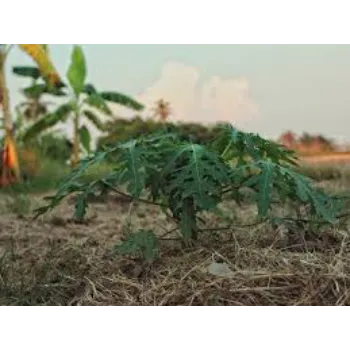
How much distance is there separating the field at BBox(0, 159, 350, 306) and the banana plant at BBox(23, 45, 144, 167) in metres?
6.59

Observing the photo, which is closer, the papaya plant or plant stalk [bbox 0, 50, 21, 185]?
the papaya plant

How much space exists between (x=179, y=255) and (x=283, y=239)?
20.5 inches

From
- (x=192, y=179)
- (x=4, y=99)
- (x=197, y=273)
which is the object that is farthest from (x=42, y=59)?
(x=197, y=273)

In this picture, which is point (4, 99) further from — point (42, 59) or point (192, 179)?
point (192, 179)

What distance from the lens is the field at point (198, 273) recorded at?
2416 mm

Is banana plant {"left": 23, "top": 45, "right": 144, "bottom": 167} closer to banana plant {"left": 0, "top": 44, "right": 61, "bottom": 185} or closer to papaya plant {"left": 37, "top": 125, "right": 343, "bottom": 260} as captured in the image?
banana plant {"left": 0, "top": 44, "right": 61, "bottom": 185}

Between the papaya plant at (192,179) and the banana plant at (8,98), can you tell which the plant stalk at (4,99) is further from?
the papaya plant at (192,179)

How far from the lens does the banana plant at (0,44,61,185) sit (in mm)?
9008

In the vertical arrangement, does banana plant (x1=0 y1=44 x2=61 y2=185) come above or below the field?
above

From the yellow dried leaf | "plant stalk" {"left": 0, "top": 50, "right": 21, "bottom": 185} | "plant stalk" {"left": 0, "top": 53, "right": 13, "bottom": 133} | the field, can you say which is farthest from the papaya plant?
"plant stalk" {"left": 0, "top": 53, "right": 13, "bottom": 133}

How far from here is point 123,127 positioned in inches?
404

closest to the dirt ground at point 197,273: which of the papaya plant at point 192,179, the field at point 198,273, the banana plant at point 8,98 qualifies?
the field at point 198,273

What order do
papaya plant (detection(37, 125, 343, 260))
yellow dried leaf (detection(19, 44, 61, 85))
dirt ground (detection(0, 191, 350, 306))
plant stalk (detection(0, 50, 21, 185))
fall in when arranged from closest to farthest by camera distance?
dirt ground (detection(0, 191, 350, 306))
papaya plant (detection(37, 125, 343, 260))
yellow dried leaf (detection(19, 44, 61, 85))
plant stalk (detection(0, 50, 21, 185))
